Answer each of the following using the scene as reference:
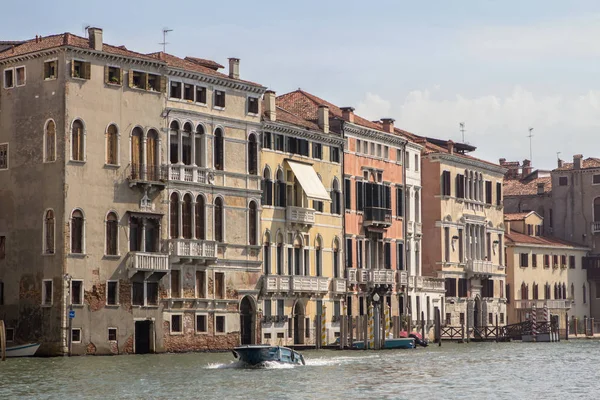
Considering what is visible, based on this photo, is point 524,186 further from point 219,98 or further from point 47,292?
point 47,292

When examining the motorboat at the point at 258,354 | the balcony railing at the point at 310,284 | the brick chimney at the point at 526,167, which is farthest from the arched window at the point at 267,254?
the brick chimney at the point at 526,167

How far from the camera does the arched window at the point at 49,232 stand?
5188cm

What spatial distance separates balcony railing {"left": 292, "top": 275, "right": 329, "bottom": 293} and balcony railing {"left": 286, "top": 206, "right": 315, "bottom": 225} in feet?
7.68

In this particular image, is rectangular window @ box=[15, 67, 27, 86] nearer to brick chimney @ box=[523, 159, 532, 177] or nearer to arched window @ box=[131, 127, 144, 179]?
arched window @ box=[131, 127, 144, 179]

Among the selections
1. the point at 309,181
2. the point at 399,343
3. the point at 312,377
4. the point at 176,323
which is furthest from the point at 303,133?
the point at 312,377

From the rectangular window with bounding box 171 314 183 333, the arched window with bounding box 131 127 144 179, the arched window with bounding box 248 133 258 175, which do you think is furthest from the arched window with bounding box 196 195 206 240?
the arched window with bounding box 248 133 258 175

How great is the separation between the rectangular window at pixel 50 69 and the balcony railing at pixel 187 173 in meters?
5.94

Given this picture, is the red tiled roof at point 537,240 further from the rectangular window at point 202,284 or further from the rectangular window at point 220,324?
the rectangular window at point 202,284

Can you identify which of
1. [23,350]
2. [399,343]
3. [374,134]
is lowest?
[399,343]

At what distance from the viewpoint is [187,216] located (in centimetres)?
5672

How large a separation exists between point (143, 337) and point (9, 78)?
34.5ft

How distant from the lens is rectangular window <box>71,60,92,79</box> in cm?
5201

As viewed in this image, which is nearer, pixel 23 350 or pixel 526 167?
pixel 23 350

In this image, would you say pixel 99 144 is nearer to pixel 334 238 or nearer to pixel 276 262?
pixel 276 262
